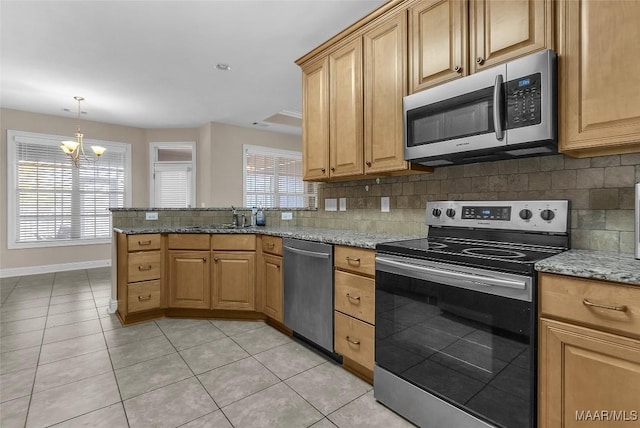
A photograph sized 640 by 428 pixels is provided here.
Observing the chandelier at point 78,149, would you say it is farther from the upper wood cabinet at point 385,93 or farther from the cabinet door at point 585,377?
the cabinet door at point 585,377

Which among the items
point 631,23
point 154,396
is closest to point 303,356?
point 154,396

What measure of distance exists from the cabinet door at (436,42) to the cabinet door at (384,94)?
8cm

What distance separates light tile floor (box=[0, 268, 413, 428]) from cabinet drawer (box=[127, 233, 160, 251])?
2.34 ft

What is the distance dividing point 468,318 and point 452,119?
1077mm

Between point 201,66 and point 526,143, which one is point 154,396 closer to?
point 526,143

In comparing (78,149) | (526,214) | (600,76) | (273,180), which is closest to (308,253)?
(526,214)

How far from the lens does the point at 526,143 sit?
1496mm

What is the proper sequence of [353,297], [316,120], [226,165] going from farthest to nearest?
[226,165] < [316,120] < [353,297]

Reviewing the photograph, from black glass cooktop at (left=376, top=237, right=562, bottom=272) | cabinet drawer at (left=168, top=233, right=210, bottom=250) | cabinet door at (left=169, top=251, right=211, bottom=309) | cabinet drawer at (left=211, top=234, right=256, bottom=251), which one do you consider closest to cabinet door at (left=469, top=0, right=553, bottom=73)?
black glass cooktop at (left=376, top=237, right=562, bottom=272)

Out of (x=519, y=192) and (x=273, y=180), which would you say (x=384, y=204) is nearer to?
(x=519, y=192)

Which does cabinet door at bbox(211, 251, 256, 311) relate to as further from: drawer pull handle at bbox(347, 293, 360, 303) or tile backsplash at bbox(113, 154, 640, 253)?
drawer pull handle at bbox(347, 293, 360, 303)

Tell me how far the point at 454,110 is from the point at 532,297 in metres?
1.07

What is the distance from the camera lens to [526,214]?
167cm

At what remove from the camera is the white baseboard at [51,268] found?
5.00 meters
